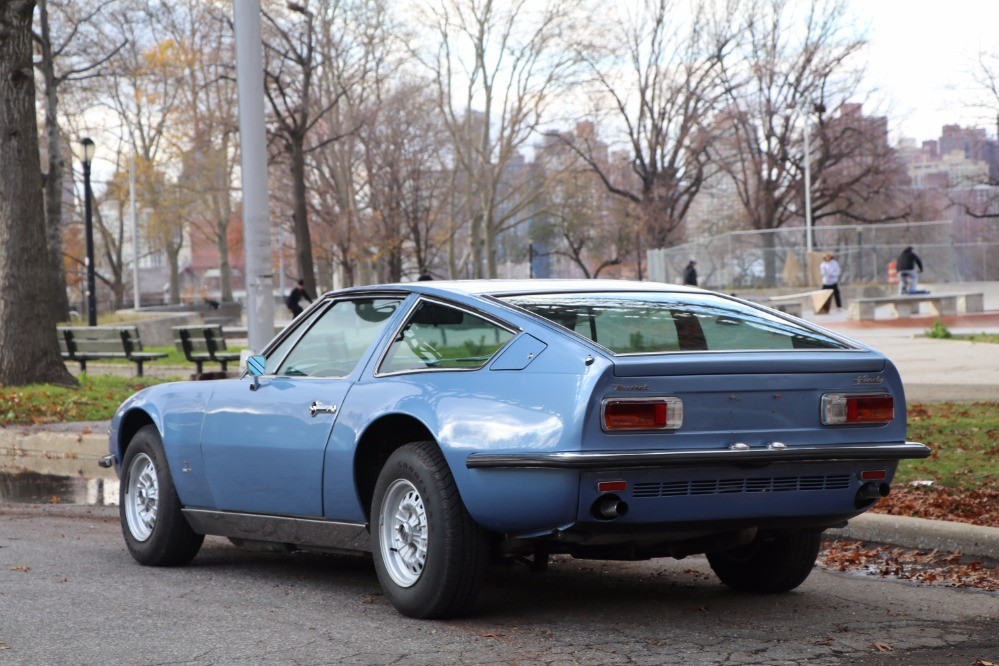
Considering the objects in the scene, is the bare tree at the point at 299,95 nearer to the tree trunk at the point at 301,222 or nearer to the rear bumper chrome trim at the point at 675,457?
the tree trunk at the point at 301,222

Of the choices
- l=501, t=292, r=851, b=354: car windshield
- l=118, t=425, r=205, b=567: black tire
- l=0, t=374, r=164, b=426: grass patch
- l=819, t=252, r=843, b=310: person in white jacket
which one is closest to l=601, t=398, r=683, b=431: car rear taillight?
l=501, t=292, r=851, b=354: car windshield

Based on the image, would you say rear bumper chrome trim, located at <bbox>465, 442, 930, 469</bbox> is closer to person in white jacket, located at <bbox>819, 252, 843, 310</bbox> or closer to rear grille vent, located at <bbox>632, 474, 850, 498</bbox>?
rear grille vent, located at <bbox>632, 474, 850, 498</bbox>

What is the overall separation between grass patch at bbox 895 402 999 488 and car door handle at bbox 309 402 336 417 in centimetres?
447

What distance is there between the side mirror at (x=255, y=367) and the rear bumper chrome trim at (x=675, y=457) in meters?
1.74

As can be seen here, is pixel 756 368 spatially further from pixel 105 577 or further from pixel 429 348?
pixel 105 577

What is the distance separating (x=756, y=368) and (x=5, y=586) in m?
3.66

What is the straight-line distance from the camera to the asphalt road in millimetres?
4949

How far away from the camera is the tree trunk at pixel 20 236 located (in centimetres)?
1764

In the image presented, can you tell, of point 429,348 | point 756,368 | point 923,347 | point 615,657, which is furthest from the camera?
point 923,347

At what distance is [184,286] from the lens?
168m

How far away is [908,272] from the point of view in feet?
137

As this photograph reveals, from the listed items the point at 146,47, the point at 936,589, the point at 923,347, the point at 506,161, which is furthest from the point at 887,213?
the point at 936,589

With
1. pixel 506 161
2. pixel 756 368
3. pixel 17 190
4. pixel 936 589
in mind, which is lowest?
pixel 936 589

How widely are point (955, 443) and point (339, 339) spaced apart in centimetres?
599
